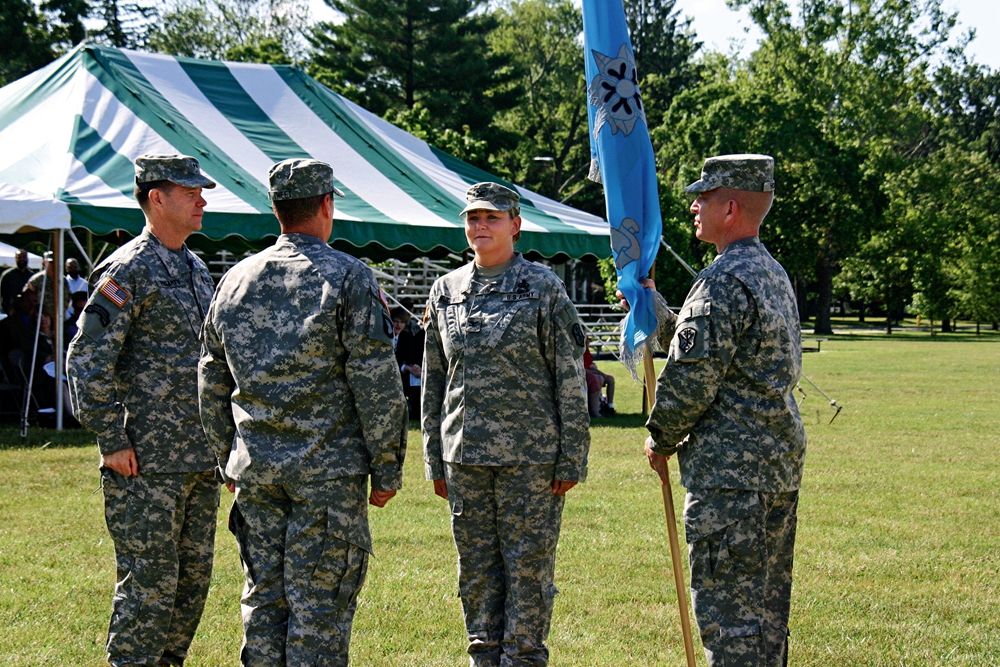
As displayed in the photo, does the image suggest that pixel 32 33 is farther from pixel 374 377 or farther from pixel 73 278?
pixel 374 377

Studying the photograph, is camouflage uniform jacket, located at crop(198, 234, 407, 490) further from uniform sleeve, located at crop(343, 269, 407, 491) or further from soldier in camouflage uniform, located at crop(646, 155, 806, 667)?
soldier in camouflage uniform, located at crop(646, 155, 806, 667)

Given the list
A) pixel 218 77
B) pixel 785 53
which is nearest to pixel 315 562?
pixel 218 77

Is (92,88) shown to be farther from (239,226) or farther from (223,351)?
(223,351)

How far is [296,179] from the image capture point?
3803mm

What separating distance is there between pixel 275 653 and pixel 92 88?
11.3m

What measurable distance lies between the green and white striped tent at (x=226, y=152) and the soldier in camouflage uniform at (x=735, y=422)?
337 inches

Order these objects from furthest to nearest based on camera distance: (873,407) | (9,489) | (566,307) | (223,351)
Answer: (873,407) → (9,489) → (566,307) → (223,351)

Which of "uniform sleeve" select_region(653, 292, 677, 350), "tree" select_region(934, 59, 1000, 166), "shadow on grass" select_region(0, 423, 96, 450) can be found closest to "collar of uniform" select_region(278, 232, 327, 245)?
"uniform sleeve" select_region(653, 292, 677, 350)

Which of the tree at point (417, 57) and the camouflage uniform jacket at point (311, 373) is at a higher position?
the tree at point (417, 57)

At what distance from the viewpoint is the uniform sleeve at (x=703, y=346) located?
386 cm

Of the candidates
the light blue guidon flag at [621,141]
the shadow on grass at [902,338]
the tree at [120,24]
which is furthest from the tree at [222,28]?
the light blue guidon flag at [621,141]

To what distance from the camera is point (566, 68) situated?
53219mm

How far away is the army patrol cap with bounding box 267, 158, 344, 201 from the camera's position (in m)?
3.79

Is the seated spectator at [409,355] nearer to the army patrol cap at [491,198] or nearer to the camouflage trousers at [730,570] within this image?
the army patrol cap at [491,198]
